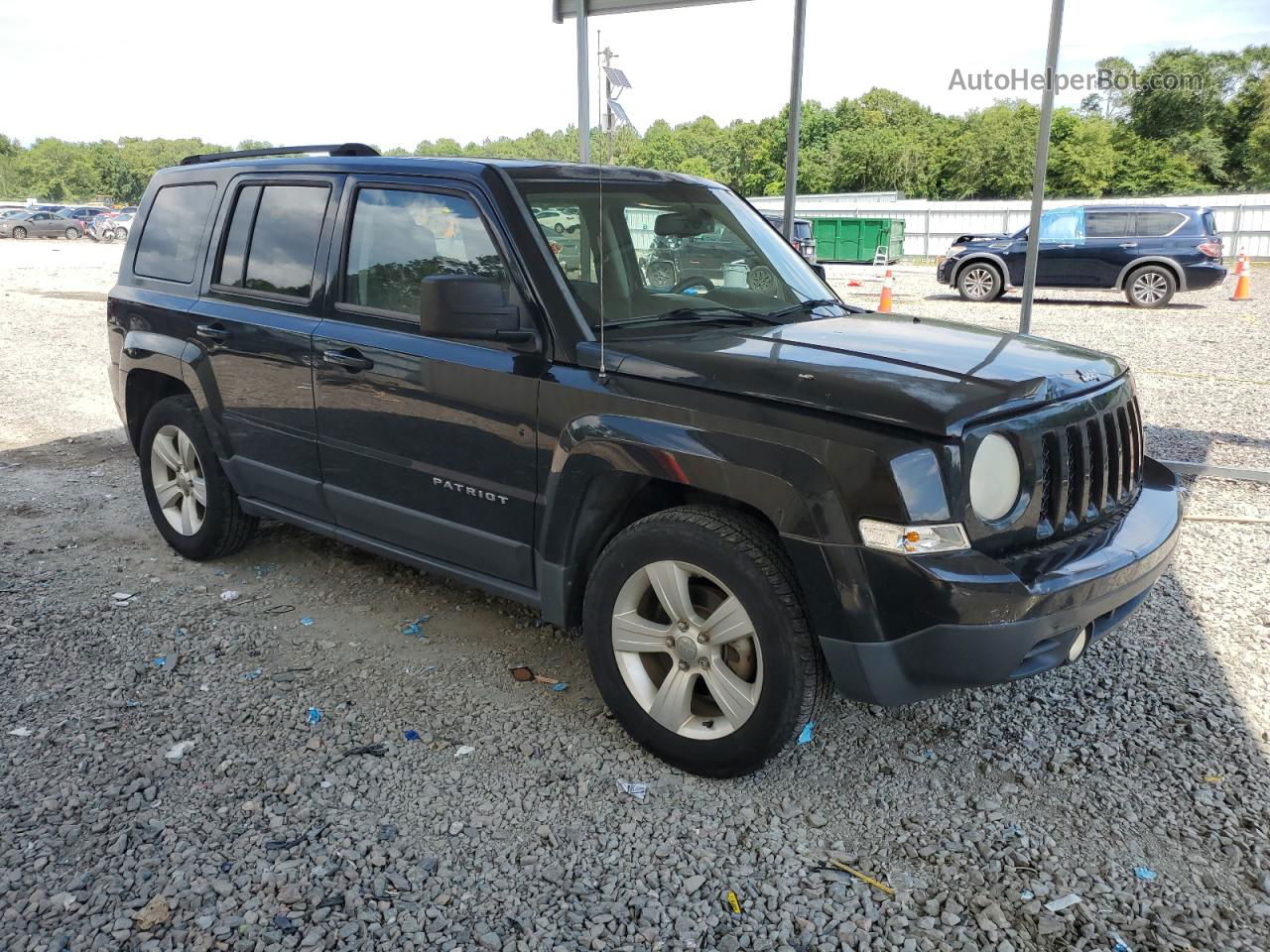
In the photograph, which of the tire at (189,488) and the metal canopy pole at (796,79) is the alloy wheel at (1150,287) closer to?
the metal canopy pole at (796,79)

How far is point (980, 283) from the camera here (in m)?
19.4

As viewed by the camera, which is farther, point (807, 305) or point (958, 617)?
point (807, 305)

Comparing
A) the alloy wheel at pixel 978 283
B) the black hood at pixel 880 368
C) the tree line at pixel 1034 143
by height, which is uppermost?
the tree line at pixel 1034 143

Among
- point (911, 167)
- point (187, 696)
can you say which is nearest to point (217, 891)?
point (187, 696)

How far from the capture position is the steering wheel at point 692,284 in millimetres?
3955

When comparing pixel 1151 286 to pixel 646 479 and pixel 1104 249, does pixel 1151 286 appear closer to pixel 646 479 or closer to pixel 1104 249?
pixel 1104 249

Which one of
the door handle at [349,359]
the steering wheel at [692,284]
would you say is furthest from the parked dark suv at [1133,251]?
the door handle at [349,359]

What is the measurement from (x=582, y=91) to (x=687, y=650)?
242 inches

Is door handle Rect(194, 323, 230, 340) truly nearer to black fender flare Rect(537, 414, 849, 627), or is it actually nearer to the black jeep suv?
the black jeep suv

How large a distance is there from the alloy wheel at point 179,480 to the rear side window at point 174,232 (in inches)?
31.1

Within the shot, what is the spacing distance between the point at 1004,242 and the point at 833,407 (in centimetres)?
1794

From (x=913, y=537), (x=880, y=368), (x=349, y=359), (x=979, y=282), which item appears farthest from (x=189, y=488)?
(x=979, y=282)

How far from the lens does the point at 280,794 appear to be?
3.25 m

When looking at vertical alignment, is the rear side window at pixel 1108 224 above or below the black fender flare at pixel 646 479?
above
